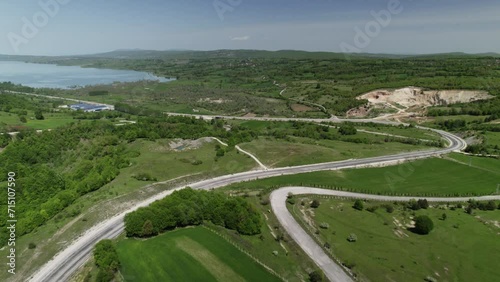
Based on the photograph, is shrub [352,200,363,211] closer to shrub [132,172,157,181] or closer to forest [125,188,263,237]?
forest [125,188,263,237]

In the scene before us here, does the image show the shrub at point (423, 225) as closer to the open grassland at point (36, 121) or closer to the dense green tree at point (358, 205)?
the dense green tree at point (358, 205)

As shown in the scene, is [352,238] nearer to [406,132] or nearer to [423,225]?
[423,225]

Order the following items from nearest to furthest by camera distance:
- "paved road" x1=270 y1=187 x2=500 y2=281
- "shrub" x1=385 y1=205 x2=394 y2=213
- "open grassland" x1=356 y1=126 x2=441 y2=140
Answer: "paved road" x1=270 y1=187 x2=500 y2=281 < "shrub" x1=385 y1=205 x2=394 y2=213 < "open grassland" x1=356 y1=126 x2=441 y2=140

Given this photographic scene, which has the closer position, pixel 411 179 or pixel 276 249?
pixel 276 249

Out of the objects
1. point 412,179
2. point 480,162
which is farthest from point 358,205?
point 480,162

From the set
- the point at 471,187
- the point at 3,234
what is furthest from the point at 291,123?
the point at 3,234

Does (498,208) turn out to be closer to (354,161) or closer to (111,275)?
(354,161)

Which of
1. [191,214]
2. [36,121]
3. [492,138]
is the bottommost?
[36,121]

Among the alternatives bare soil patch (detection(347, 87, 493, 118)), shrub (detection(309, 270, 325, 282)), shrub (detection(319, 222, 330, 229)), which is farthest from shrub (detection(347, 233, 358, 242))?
bare soil patch (detection(347, 87, 493, 118))
